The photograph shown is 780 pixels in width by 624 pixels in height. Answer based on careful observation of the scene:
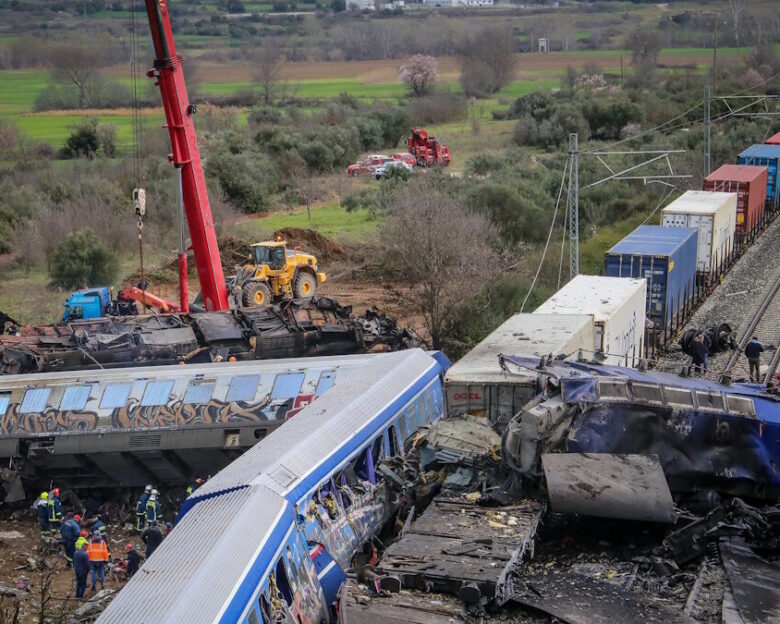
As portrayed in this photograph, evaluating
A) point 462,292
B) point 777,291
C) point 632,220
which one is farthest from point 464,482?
point 632,220

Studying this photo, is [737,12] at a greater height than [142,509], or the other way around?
[737,12]

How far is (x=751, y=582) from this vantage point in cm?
1309

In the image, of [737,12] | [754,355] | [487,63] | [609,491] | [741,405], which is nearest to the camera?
[609,491]

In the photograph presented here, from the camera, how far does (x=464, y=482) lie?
15188mm

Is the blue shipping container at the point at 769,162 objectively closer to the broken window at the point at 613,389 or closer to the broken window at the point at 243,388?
the broken window at the point at 243,388

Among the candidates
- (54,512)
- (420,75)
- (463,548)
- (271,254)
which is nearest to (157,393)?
(54,512)

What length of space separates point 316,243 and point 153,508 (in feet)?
84.3

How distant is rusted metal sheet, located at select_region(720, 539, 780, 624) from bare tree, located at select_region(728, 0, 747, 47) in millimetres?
92485

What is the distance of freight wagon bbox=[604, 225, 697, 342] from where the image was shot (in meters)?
27.8

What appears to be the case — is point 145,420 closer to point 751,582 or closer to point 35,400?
point 35,400

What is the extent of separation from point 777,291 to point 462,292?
10.6 metres

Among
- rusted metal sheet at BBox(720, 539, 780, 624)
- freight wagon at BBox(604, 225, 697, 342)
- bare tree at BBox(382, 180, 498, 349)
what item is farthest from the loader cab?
rusted metal sheet at BBox(720, 539, 780, 624)

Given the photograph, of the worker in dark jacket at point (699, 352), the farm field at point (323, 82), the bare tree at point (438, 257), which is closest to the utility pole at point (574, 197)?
the bare tree at point (438, 257)

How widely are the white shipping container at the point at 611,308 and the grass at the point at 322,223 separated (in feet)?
64.8
